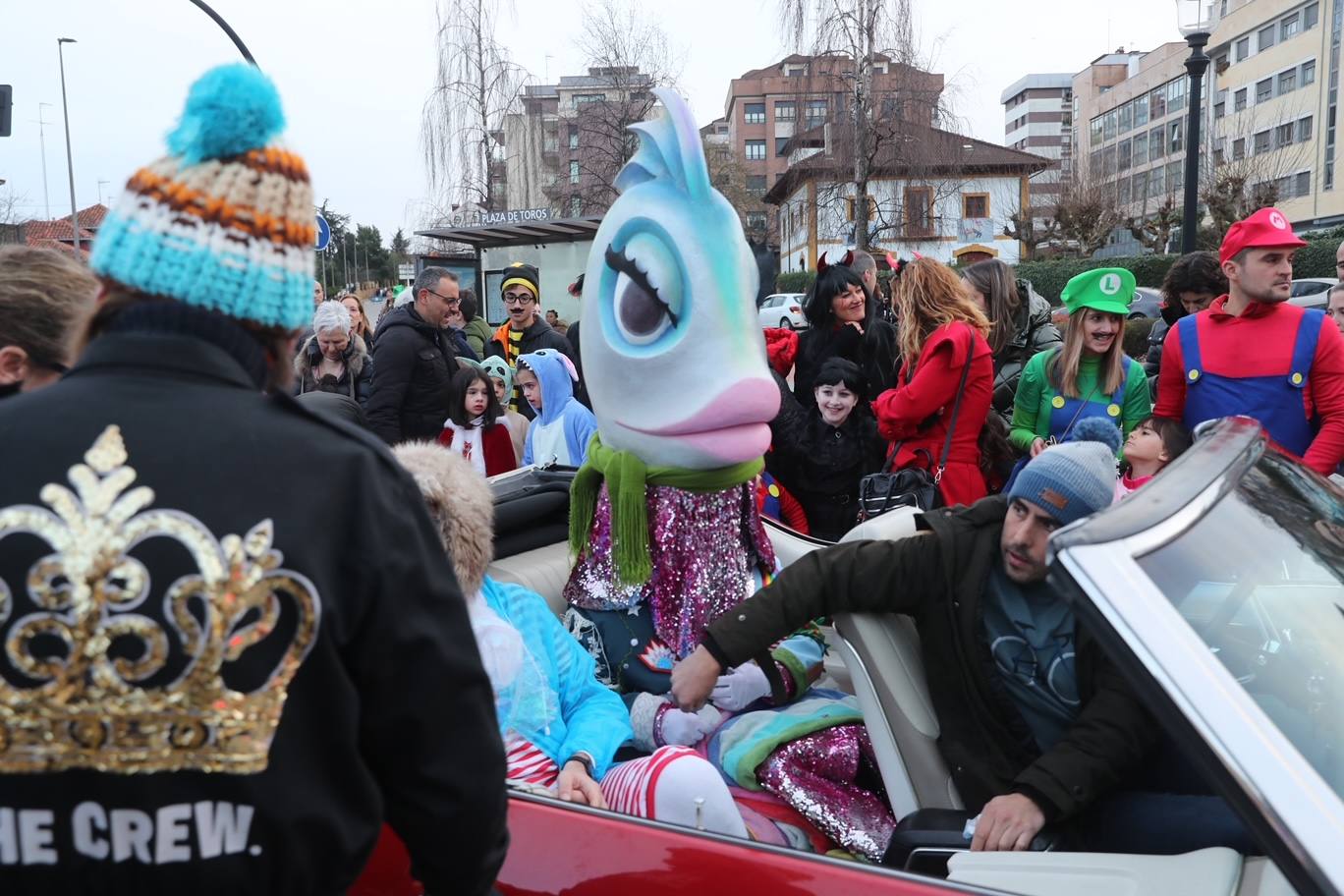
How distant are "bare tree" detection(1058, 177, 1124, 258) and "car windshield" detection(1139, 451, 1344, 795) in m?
34.7

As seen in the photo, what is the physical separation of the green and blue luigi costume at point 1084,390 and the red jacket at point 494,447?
260cm

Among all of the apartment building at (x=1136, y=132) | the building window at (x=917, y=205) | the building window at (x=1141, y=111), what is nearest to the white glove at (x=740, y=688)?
the building window at (x=917, y=205)

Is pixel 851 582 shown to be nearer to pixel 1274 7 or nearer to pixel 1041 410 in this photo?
pixel 1041 410

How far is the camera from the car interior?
175 centimetres

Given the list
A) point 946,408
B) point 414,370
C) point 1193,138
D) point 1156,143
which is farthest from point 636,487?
point 1156,143

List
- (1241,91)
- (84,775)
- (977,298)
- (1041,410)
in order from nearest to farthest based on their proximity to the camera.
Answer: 1. (84,775)
2. (1041,410)
3. (977,298)
4. (1241,91)

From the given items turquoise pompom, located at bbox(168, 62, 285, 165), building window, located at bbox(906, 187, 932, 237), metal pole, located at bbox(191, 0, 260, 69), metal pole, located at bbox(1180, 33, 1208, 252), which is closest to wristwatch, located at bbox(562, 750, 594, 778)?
turquoise pompom, located at bbox(168, 62, 285, 165)

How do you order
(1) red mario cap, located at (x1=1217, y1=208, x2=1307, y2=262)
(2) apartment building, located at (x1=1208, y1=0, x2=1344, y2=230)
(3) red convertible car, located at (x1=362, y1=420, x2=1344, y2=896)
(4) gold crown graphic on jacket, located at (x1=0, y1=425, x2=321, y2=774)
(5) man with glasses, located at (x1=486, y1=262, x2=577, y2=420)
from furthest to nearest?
(2) apartment building, located at (x1=1208, y1=0, x2=1344, y2=230)
(5) man with glasses, located at (x1=486, y1=262, x2=577, y2=420)
(1) red mario cap, located at (x1=1217, y1=208, x2=1307, y2=262)
(3) red convertible car, located at (x1=362, y1=420, x2=1344, y2=896)
(4) gold crown graphic on jacket, located at (x1=0, y1=425, x2=321, y2=774)

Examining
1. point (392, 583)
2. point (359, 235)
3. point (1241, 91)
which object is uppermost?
point (1241, 91)

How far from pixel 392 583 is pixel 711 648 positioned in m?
1.44

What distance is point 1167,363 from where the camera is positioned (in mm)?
4250

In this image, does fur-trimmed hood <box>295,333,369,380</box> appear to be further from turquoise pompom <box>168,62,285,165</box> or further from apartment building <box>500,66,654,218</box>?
apartment building <box>500,66,654,218</box>

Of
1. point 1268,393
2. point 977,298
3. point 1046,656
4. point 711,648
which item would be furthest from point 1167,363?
point 711,648

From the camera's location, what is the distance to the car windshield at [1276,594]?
1.53 metres
